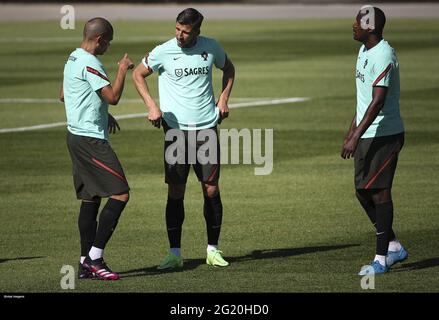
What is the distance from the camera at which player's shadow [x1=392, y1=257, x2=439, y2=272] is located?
1216 centimetres

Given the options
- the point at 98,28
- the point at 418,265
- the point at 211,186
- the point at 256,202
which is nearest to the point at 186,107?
the point at 211,186

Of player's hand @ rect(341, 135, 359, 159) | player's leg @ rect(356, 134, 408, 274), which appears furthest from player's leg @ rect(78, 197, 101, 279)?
player's leg @ rect(356, 134, 408, 274)

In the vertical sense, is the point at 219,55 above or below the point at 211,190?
above

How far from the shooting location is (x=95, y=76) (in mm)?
11461

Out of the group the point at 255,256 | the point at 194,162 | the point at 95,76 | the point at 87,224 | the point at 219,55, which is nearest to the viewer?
the point at 95,76

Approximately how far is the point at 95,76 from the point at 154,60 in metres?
1.12

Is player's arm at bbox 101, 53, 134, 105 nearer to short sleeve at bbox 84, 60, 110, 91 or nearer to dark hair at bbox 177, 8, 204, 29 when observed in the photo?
short sleeve at bbox 84, 60, 110, 91

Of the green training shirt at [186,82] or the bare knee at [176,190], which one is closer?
the green training shirt at [186,82]

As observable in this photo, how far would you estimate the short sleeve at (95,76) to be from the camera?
37.6 ft

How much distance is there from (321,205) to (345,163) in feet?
10.8

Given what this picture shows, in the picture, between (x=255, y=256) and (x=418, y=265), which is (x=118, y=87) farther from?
(x=418, y=265)

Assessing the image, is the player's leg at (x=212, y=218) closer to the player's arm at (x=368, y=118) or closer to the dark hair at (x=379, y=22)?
the player's arm at (x=368, y=118)

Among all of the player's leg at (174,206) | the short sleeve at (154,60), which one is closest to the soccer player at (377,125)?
the player's leg at (174,206)
